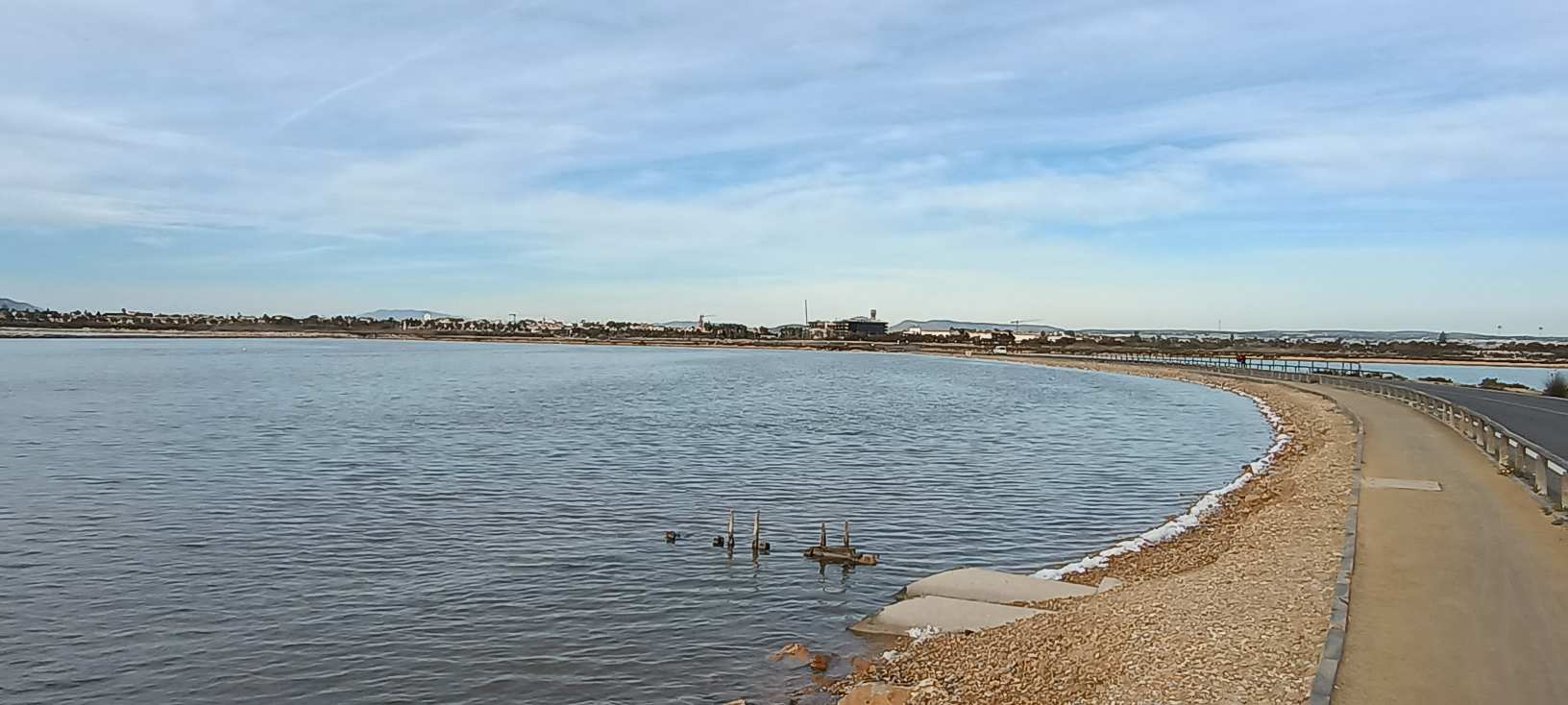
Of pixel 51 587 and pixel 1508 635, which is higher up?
pixel 1508 635

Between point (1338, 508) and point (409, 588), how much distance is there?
15631 mm

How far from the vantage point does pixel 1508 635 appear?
9.88 metres

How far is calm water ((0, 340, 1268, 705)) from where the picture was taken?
13.2 metres

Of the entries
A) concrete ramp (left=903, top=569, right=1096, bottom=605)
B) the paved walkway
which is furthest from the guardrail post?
concrete ramp (left=903, top=569, right=1096, bottom=605)

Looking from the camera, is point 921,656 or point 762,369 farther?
point 762,369

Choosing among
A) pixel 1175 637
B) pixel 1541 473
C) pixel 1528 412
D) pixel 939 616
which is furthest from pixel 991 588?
pixel 1528 412

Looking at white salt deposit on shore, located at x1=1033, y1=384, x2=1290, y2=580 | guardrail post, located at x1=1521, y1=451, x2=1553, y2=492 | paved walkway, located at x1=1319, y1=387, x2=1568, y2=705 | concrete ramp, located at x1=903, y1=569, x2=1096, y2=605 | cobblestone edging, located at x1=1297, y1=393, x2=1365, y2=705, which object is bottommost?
white salt deposit on shore, located at x1=1033, y1=384, x2=1290, y2=580

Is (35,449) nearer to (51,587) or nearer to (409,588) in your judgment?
(51,587)

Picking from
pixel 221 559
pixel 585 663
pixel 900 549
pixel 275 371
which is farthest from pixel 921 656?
pixel 275 371

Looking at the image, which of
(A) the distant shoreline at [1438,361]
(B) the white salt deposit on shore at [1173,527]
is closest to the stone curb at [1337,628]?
(B) the white salt deposit on shore at [1173,527]

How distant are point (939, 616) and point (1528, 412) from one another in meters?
32.7

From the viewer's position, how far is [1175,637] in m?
11.0

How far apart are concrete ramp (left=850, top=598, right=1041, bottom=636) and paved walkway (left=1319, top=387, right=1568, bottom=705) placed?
4.17 metres

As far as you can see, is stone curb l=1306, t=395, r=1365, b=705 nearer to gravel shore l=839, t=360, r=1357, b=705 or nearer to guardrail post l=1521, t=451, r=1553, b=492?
gravel shore l=839, t=360, r=1357, b=705
